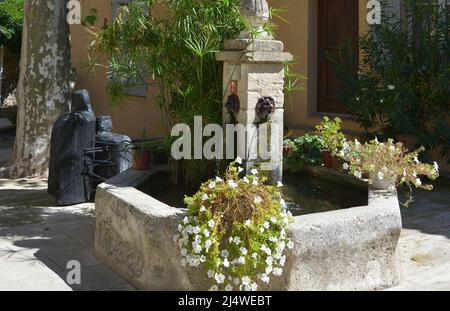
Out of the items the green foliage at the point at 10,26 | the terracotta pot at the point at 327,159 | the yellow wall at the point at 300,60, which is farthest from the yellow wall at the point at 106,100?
the terracotta pot at the point at 327,159

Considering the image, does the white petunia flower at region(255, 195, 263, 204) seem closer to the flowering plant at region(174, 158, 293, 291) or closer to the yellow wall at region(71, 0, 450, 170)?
the flowering plant at region(174, 158, 293, 291)

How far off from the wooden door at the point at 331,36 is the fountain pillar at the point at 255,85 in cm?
399

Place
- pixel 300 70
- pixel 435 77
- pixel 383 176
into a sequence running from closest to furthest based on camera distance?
pixel 383 176 < pixel 435 77 < pixel 300 70

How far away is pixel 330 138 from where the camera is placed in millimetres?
5855

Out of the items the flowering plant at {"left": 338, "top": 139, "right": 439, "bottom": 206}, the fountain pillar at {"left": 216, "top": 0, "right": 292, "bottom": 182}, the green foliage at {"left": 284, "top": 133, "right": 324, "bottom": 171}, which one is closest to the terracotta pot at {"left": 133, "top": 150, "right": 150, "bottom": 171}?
the fountain pillar at {"left": 216, "top": 0, "right": 292, "bottom": 182}

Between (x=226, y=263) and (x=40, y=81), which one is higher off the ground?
(x=40, y=81)

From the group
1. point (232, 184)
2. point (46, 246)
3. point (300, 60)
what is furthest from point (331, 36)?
point (232, 184)

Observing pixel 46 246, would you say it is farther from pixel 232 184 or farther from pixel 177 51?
pixel 232 184

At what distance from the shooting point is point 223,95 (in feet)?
17.8

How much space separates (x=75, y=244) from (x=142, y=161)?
0.98m
